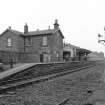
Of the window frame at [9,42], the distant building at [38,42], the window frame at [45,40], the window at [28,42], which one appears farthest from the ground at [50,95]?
the window frame at [9,42]

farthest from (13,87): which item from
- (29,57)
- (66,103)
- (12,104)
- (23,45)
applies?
(23,45)

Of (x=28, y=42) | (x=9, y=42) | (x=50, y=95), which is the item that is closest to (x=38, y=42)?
(x=28, y=42)

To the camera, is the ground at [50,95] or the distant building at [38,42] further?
the distant building at [38,42]

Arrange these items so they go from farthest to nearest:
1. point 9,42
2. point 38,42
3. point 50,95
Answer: point 9,42
point 38,42
point 50,95

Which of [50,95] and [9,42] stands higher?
[9,42]

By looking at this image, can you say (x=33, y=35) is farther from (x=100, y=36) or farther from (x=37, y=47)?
(x=100, y=36)

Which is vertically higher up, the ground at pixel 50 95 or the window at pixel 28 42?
the window at pixel 28 42

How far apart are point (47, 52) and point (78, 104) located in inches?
1043

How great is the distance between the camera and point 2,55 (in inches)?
845

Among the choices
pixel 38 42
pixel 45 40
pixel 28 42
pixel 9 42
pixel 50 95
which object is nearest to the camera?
pixel 50 95

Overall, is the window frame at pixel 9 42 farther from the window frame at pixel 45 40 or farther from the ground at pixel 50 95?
the ground at pixel 50 95

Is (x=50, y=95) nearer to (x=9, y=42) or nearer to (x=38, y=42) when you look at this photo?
(x=38, y=42)

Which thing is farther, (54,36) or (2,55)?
(54,36)

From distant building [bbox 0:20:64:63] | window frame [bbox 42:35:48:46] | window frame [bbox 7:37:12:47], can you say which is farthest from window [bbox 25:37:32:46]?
window frame [bbox 7:37:12:47]
